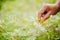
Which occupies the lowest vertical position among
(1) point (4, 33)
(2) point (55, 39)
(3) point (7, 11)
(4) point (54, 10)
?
(2) point (55, 39)

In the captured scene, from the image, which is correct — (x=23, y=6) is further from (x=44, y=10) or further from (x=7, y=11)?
(x=44, y=10)

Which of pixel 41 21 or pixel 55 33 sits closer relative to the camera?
pixel 55 33

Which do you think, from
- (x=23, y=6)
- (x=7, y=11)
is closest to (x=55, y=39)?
(x=7, y=11)

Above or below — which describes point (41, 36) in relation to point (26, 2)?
below

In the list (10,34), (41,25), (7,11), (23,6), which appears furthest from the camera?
(23,6)

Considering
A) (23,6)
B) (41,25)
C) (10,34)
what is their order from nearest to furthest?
(10,34) < (41,25) < (23,6)
